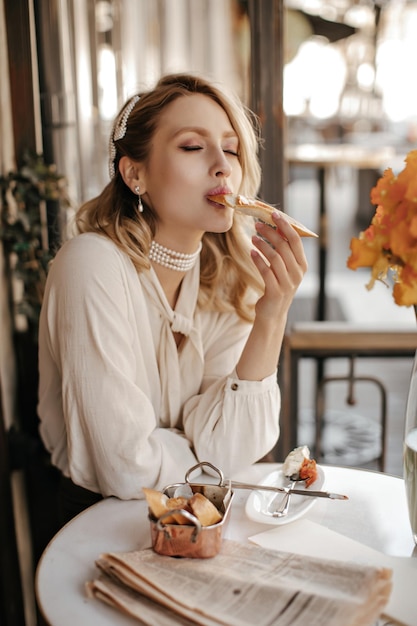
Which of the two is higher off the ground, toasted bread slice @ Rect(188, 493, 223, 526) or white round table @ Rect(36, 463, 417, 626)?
toasted bread slice @ Rect(188, 493, 223, 526)

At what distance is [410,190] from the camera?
936 millimetres

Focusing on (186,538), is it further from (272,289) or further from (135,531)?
(272,289)

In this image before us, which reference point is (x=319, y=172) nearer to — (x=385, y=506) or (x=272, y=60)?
(x=272, y=60)

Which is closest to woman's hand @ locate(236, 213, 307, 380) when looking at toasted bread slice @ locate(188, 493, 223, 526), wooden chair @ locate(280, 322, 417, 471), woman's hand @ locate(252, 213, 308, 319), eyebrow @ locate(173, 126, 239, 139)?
woman's hand @ locate(252, 213, 308, 319)

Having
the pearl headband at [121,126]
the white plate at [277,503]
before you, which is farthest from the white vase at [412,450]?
the pearl headband at [121,126]

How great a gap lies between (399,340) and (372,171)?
876 cm

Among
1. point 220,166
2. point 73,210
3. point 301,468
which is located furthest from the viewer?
point 73,210

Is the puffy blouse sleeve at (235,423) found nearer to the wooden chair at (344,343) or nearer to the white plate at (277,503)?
the white plate at (277,503)

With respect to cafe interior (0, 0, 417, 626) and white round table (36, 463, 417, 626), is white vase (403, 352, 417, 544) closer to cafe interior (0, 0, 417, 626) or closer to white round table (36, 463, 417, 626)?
Answer: white round table (36, 463, 417, 626)

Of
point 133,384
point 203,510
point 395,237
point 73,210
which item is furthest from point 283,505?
point 73,210

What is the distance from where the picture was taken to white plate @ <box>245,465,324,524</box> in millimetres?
1173

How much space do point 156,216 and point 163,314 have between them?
0.72 feet

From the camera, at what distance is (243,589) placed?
3.02ft

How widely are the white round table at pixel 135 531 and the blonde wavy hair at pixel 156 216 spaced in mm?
490
